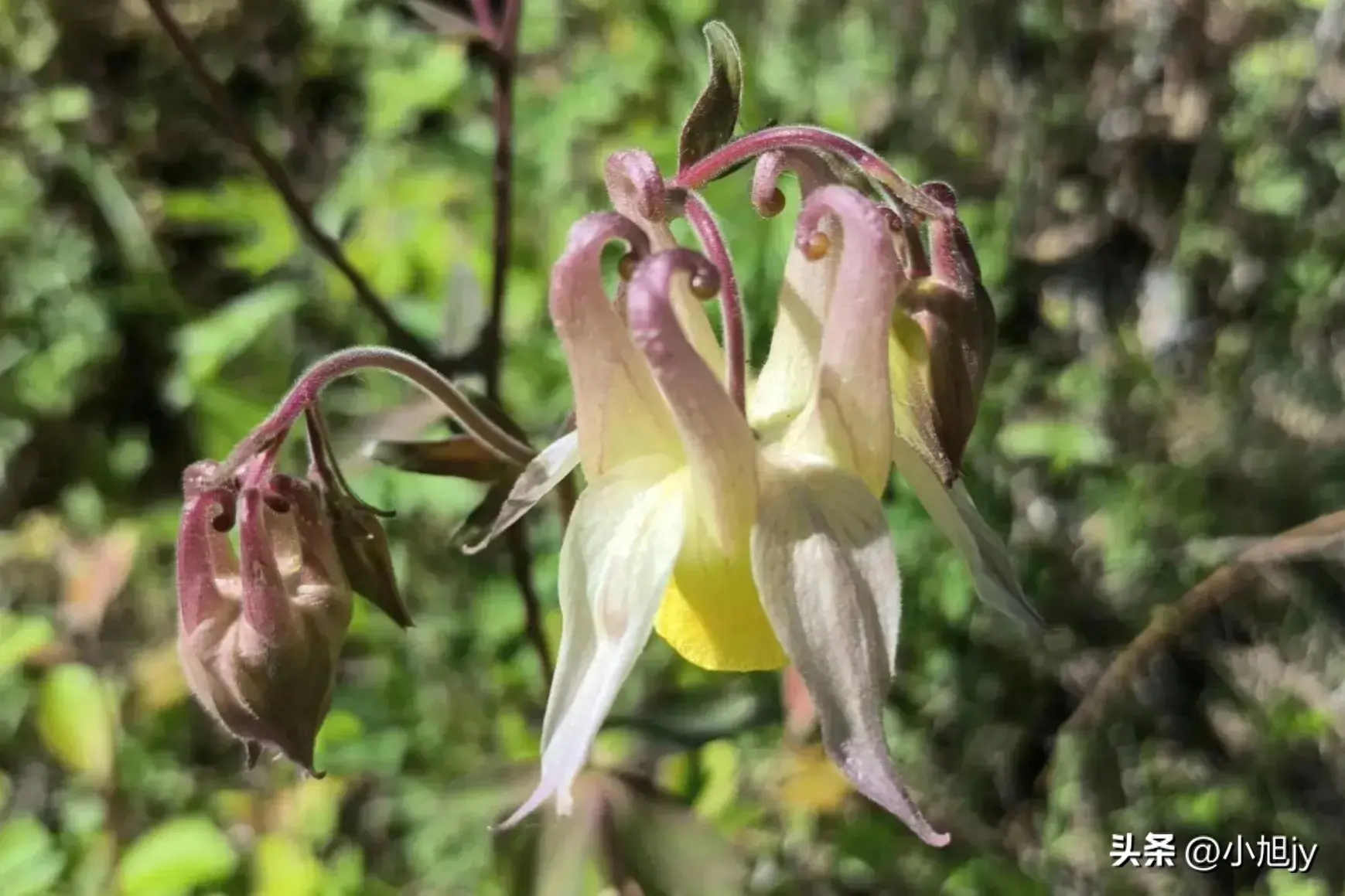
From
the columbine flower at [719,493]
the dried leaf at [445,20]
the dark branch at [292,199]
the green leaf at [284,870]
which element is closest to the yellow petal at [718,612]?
the columbine flower at [719,493]

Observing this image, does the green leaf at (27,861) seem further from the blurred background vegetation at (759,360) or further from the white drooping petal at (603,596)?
the white drooping petal at (603,596)

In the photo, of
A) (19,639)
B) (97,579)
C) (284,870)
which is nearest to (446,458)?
(284,870)

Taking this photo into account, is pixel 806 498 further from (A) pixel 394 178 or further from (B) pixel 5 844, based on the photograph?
(A) pixel 394 178

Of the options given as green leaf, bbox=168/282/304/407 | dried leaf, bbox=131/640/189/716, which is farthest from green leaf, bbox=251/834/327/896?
green leaf, bbox=168/282/304/407

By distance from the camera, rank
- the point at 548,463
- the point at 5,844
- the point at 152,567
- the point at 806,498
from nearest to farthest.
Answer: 1. the point at 806,498
2. the point at 548,463
3. the point at 5,844
4. the point at 152,567

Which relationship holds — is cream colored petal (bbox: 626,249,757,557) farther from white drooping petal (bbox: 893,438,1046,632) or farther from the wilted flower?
the wilted flower

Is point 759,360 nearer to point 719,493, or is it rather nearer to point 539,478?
point 539,478

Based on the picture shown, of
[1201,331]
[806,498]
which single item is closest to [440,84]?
[1201,331]
